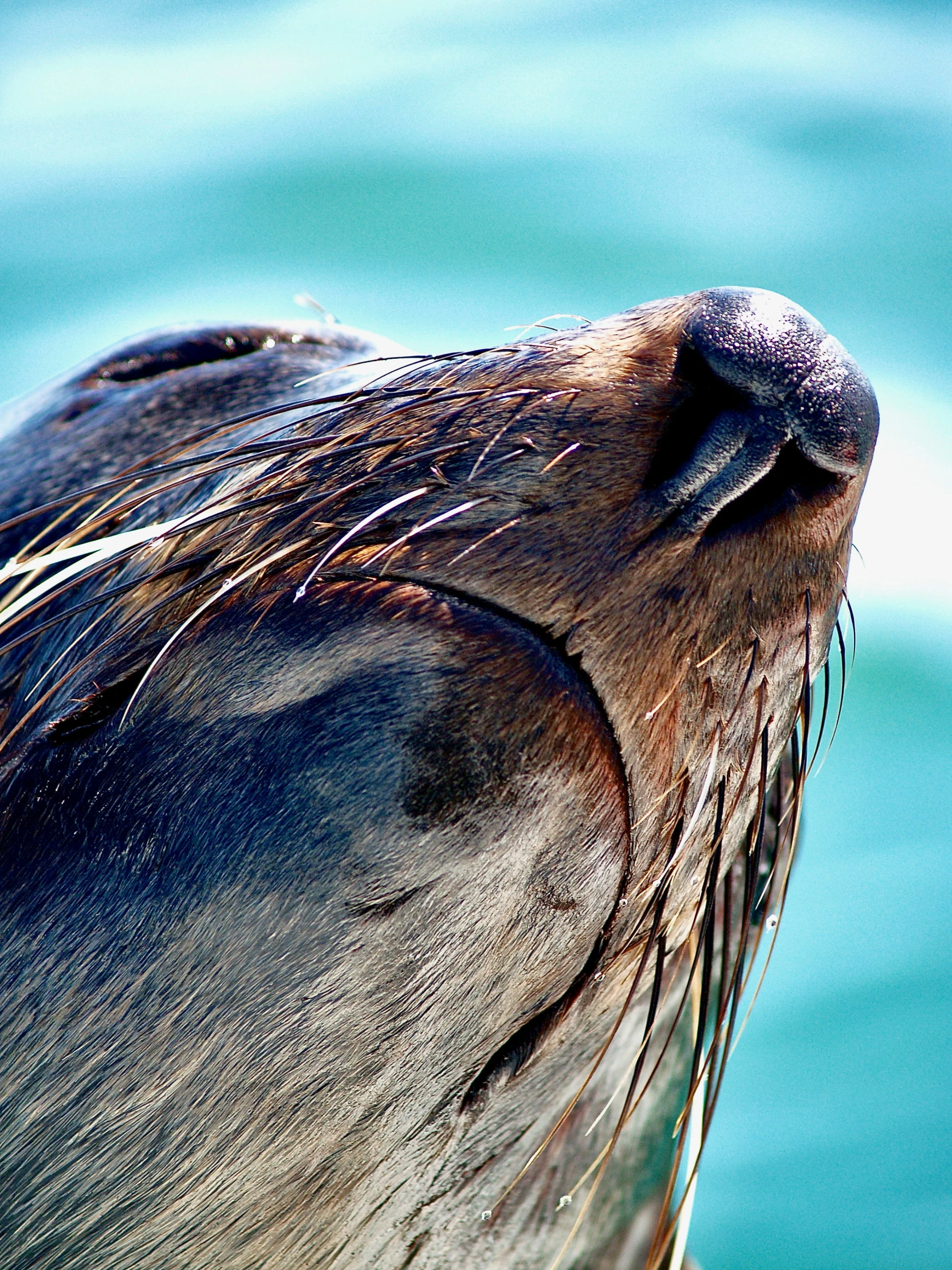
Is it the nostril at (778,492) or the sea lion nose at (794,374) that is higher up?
the sea lion nose at (794,374)

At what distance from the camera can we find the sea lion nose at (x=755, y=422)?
1.59 metres

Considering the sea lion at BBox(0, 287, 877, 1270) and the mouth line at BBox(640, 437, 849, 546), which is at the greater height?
the mouth line at BBox(640, 437, 849, 546)

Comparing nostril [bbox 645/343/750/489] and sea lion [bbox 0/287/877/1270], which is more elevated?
nostril [bbox 645/343/750/489]

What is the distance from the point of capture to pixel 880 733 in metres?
4.93

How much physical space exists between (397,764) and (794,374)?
0.61 m

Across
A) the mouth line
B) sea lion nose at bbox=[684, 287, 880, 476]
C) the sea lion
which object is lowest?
the sea lion

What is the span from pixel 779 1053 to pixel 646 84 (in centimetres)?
406

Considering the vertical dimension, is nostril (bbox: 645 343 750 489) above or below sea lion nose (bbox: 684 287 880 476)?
below

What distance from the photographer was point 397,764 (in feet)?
5.13

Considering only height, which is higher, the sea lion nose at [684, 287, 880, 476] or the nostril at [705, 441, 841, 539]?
the sea lion nose at [684, 287, 880, 476]

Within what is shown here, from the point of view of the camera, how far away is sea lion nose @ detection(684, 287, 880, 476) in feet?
5.35

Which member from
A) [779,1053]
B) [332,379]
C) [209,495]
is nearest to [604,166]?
[779,1053]

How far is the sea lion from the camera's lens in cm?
159

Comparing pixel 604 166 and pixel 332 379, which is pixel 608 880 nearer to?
pixel 332 379
